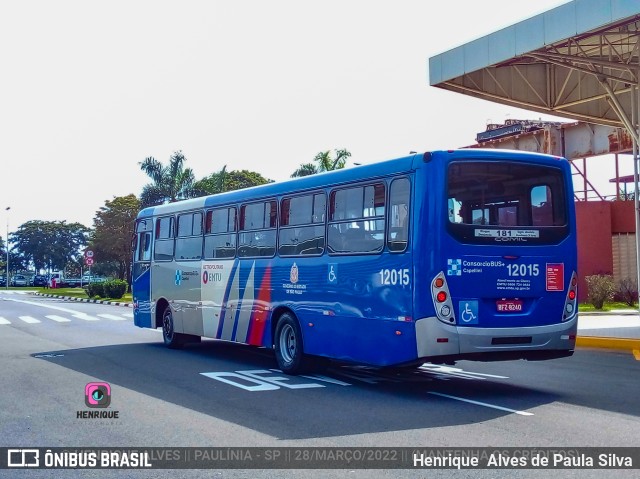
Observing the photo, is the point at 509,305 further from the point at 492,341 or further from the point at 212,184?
the point at 212,184

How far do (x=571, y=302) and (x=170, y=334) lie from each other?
30.9ft

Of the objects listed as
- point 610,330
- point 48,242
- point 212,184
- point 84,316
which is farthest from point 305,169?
point 48,242

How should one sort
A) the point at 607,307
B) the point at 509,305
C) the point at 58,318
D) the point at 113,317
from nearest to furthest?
the point at 509,305 < the point at 607,307 < the point at 58,318 < the point at 113,317

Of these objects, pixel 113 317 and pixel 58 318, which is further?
pixel 113 317

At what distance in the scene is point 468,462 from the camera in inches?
272

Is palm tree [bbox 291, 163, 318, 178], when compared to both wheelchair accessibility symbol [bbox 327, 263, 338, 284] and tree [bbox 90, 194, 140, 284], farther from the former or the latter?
wheelchair accessibility symbol [bbox 327, 263, 338, 284]

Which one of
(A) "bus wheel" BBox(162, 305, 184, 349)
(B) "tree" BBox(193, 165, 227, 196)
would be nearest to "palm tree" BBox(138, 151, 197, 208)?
(B) "tree" BBox(193, 165, 227, 196)

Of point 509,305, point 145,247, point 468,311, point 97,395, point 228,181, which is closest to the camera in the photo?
point 468,311

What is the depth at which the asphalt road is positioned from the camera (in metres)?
7.78

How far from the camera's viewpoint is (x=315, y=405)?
9.82 m

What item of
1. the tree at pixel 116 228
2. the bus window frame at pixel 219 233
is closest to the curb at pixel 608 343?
the bus window frame at pixel 219 233

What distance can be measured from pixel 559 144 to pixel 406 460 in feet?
86.5

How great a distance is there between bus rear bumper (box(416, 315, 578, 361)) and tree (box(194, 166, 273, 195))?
38.8m

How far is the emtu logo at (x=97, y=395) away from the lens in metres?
10.1
